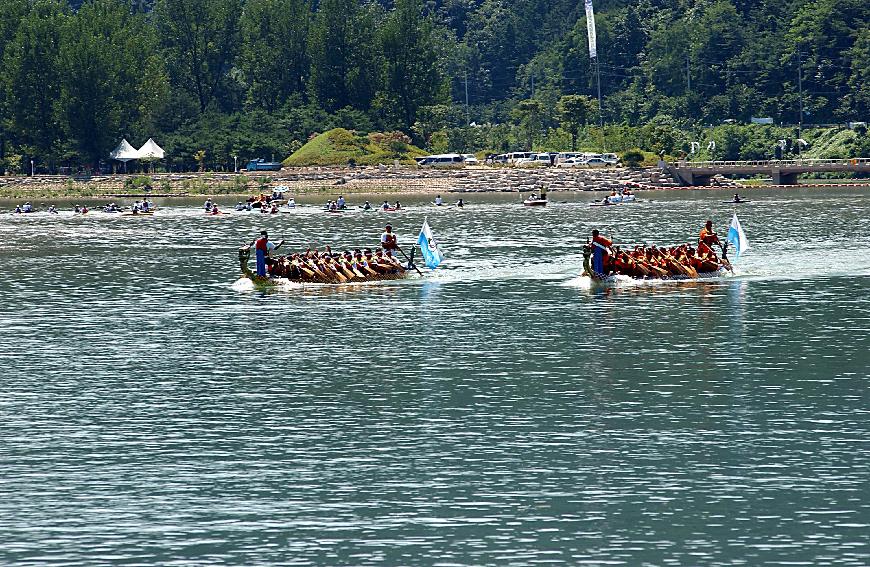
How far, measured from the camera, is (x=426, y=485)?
1420 inches

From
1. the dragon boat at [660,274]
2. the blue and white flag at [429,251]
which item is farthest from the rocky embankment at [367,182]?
the dragon boat at [660,274]

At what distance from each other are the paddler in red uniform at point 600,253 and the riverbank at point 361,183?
117 metres

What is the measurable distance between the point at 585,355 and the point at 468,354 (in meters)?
4.52

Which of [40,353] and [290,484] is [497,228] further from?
[290,484]

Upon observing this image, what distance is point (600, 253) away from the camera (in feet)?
237

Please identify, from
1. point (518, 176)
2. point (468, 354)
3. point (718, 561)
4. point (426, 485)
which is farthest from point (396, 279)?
point (518, 176)

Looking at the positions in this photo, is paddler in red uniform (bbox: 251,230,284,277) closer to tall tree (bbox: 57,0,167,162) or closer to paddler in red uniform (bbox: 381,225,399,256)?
paddler in red uniform (bbox: 381,225,399,256)

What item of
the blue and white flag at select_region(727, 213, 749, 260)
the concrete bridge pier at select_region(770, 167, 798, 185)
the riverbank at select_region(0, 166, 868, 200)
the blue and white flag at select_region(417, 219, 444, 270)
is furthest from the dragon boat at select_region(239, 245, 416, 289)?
the concrete bridge pier at select_region(770, 167, 798, 185)

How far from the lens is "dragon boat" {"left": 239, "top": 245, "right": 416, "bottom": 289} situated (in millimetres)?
75562

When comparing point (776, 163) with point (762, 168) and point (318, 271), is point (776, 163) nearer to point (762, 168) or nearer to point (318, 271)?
point (762, 168)

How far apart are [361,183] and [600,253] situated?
125 m

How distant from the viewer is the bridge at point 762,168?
190 m

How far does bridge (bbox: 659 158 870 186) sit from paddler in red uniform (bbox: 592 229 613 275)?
12096 centimetres

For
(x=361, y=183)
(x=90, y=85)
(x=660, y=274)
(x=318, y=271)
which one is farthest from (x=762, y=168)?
(x=318, y=271)
